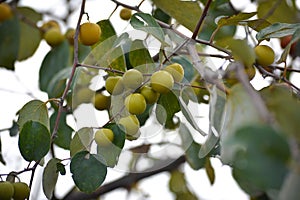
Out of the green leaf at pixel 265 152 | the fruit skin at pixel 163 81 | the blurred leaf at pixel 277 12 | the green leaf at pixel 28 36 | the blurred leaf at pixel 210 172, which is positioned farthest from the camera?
the green leaf at pixel 28 36

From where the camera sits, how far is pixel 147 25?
0.87m

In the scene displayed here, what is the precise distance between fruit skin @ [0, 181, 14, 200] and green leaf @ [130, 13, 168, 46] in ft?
0.98

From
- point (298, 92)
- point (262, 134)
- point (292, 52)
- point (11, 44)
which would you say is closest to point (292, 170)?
point (262, 134)

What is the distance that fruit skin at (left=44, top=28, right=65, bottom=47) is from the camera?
1.38 meters

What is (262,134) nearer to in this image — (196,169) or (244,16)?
(244,16)

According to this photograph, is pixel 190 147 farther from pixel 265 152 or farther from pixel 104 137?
pixel 265 152

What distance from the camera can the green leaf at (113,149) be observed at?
812mm

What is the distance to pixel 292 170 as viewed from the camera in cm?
39

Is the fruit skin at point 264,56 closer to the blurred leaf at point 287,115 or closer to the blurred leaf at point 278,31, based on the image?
the blurred leaf at point 278,31

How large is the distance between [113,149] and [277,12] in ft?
1.45

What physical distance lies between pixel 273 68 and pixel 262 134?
55cm

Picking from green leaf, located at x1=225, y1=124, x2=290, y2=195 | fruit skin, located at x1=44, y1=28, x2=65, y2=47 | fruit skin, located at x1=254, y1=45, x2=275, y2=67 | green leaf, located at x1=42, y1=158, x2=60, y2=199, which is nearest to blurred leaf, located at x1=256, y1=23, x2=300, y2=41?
fruit skin, located at x1=254, y1=45, x2=275, y2=67

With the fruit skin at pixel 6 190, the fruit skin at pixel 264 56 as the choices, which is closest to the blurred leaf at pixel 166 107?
the fruit skin at pixel 264 56

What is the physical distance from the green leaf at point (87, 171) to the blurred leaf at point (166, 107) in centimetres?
13
